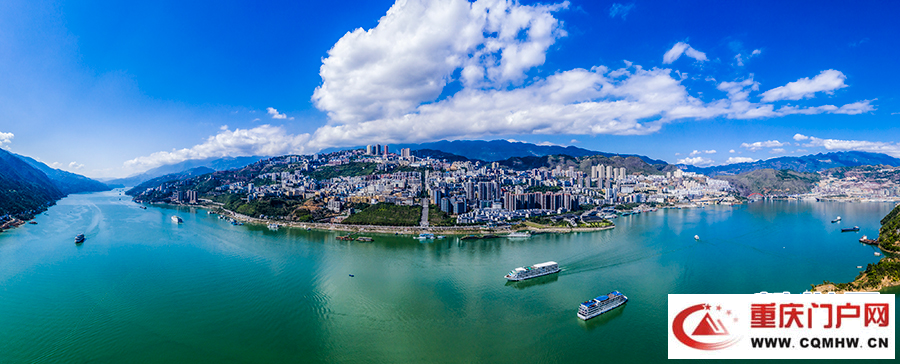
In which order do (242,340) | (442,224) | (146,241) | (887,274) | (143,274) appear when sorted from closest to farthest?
(242,340)
(887,274)
(143,274)
(146,241)
(442,224)

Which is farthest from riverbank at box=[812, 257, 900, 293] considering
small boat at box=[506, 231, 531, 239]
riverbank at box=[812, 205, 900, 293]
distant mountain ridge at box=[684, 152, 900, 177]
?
distant mountain ridge at box=[684, 152, 900, 177]

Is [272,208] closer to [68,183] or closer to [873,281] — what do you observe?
[873,281]

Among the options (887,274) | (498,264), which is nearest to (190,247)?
(498,264)

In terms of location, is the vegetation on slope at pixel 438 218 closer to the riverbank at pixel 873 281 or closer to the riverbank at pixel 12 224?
the riverbank at pixel 873 281

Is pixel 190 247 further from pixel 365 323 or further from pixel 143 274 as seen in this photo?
pixel 365 323

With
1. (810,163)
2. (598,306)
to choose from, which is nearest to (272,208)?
(598,306)

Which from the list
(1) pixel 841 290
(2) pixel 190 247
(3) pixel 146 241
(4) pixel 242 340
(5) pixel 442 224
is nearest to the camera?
(4) pixel 242 340
